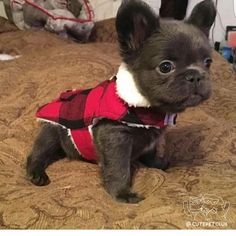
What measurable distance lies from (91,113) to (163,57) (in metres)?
0.32

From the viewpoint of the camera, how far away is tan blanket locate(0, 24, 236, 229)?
1.19m

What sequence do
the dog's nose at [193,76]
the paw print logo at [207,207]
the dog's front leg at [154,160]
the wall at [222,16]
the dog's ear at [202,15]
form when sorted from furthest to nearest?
the wall at [222,16] < the dog's front leg at [154,160] < the dog's ear at [202,15] < the dog's nose at [193,76] < the paw print logo at [207,207]

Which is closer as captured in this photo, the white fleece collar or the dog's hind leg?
the white fleece collar

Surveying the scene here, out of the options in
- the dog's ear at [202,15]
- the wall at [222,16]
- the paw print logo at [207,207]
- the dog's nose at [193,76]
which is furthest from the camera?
the wall at [222,16]

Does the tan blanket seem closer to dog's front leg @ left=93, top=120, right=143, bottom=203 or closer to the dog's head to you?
dog's front leg @ left=93, top=120, right=143, bottom=203

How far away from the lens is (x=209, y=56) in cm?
138

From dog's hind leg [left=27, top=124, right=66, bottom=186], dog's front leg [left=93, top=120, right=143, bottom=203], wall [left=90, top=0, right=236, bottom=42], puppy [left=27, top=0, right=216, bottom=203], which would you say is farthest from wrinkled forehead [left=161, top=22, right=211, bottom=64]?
wall [left=90, top=0, right=236, bottom=42]

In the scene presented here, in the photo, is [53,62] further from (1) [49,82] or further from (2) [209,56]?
(2) [209,56]

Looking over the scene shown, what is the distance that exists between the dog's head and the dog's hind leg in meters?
0.38

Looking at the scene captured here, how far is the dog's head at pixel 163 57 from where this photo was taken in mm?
1292

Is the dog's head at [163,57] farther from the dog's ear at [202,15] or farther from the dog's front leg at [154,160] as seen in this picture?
the dog's front leg at [154,160]

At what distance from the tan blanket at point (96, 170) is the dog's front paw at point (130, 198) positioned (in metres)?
0.03

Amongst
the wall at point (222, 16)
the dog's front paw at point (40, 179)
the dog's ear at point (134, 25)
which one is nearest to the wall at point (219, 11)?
the wall at point (222, 16)

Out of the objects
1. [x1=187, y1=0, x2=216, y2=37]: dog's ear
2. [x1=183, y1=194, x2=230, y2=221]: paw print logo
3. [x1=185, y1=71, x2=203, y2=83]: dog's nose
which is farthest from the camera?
[x1=187, y1=0, x2=216, y2=37]: dog's ear
